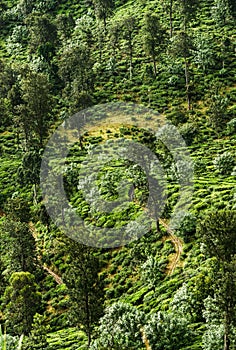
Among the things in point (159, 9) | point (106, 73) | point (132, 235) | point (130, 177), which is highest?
point (159, 9)

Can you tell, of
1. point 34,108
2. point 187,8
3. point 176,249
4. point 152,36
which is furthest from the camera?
point 187,8

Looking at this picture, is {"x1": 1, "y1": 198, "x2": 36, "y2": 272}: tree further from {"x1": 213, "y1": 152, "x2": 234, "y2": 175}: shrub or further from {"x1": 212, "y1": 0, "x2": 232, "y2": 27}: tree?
{"x1": 212, "y1": 0, "x2": 232, "y2": 27}: tree

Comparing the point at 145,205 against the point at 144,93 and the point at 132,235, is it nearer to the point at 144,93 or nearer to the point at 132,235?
the point at 132,235

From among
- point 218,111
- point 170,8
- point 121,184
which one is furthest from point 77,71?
point 121,184

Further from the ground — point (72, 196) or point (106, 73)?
point (106, 73)

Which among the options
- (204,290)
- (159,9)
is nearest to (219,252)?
(204,290)

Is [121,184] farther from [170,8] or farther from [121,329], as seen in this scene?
[170,8]

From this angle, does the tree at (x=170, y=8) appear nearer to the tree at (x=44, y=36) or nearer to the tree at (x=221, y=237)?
the tree at (x=44, y=36)
